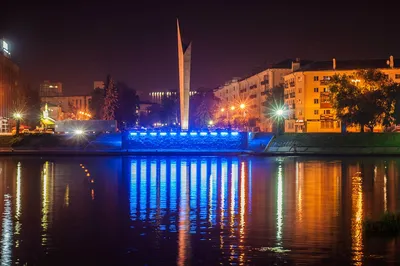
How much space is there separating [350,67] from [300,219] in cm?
9076

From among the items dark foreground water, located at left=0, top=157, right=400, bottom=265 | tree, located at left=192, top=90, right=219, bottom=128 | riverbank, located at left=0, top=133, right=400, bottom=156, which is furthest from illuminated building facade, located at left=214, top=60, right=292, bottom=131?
dark foreground water, located at left=0, top=157, right=400, bottom=265

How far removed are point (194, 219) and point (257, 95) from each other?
115803mm

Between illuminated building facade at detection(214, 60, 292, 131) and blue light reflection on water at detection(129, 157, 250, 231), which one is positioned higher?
illuminated building facade at detection(214, 60, 292, 131)

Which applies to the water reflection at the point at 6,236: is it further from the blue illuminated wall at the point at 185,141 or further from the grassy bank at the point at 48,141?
the blue illuminated wall at the point at 185,141

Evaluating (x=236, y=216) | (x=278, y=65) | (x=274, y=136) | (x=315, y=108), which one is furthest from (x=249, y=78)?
(x=236, y=216)

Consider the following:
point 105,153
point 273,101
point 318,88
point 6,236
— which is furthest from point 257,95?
point 6,236

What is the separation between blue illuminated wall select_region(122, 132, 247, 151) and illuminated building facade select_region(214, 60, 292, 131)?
126 feet

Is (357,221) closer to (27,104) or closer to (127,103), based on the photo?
(27,104)

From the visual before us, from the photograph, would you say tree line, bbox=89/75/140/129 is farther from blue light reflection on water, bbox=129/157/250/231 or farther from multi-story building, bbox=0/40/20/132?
blue light reflection on water, bbox=129/157/250/231

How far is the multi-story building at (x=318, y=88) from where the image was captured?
107 m

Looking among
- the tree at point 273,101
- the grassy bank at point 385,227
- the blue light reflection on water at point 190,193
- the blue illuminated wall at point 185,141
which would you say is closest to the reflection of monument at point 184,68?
the blue illuminated wall at point 185,141

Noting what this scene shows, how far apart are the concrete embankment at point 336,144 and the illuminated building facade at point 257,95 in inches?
1682

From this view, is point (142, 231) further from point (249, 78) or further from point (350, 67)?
point (249, 78)

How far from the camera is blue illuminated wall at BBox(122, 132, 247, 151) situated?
79.6 metres
